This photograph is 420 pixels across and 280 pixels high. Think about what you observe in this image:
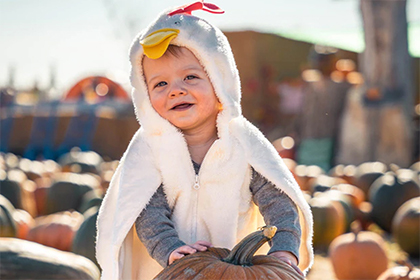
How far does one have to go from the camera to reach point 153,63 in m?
2.71

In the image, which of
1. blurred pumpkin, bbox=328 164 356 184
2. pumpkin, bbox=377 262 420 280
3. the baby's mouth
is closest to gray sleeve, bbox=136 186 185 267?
the baby's mouth

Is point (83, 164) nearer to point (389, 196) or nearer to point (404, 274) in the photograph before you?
point (389, 196)

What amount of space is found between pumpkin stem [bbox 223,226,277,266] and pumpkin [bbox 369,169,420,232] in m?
5.78

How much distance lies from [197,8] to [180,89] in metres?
0.44

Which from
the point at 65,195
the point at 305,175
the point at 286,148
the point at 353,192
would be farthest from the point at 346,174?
the point at 65,195

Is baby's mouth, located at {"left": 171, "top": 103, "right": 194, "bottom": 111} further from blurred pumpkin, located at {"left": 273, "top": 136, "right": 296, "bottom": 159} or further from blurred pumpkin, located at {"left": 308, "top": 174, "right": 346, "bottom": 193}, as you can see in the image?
blurred pumpkin, located at {"left": 273, "top": 136, "right": 296, "bottom": 159}

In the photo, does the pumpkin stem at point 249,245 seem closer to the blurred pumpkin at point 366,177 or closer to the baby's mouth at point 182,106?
the baby's mouth at point 182,106

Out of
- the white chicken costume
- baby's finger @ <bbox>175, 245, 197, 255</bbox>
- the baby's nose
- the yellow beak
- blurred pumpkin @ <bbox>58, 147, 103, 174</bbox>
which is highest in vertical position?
the yellow beak

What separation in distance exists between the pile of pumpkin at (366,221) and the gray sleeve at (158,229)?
3042 mm

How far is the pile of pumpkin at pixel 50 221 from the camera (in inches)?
177


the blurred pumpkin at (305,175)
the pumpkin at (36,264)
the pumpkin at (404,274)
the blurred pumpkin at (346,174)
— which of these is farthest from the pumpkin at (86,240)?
the blurred pumpkin at (346,174)

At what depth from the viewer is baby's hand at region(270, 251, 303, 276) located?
8.01 ft

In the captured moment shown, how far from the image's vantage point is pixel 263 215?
8.85ft

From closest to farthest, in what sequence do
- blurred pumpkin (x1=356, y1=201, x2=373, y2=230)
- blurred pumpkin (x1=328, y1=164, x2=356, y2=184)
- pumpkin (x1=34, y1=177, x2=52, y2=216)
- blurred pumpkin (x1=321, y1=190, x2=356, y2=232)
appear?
1. blurred pumpkin (x1=321, y1=190, x2=356, y2=232)
2. blurred pumpkin (x1=356, y1=201, x2=373, y2=230)
3. pumpkin (x1=34, y1=177, x2=52, y2=216)
4. blurred pumpkin (x1=328, y1=164, x2=356, y2=184)
